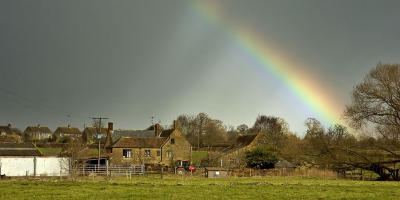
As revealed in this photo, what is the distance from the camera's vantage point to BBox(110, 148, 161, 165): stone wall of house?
60.8 meters

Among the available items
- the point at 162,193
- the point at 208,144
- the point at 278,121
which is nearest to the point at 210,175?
the point at 162,193

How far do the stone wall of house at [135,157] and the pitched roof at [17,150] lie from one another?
45.2 feet

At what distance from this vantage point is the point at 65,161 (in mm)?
45969

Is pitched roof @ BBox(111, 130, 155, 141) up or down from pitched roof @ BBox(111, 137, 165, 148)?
up

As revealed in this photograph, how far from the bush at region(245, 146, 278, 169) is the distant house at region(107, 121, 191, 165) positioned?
50.1 feet

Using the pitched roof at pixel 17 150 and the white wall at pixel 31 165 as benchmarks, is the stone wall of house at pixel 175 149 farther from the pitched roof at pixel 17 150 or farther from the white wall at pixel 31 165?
the pitched roof at pixel 17 150

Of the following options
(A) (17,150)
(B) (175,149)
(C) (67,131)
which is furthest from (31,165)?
(C) (67,131)

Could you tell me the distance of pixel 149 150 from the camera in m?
62.4

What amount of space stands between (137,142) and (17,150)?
749 inches

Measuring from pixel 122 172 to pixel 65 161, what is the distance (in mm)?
6606

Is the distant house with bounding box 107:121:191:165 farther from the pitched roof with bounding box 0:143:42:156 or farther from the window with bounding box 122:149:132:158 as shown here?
the pitched roof with bounding box 0:143:42:156

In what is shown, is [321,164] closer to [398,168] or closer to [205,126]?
[398,168]

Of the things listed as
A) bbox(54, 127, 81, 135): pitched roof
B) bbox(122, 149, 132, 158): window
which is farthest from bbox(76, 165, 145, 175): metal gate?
bbox(54, 127, 81, 135): pitched roof

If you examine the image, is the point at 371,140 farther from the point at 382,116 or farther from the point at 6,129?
the point at 6,129
